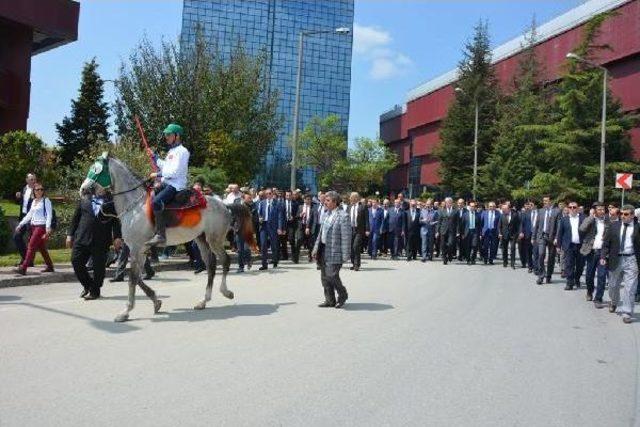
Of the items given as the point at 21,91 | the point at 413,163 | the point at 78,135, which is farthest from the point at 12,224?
the point at 413,163

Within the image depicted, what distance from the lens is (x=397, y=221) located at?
23.5 m

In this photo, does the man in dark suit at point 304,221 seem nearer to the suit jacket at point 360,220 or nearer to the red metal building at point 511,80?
the suit jacket at point 360,220

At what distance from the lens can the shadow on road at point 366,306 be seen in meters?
10.8

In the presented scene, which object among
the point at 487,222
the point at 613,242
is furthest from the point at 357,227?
the point at 613,242

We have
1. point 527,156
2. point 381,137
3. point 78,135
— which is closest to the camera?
point 527,156

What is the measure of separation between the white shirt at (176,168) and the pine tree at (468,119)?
3918 centimetres

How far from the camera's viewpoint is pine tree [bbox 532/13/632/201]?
3025cm

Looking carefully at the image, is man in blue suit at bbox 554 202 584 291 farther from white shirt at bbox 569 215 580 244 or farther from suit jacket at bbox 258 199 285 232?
suit jacket at bbox 258 199 285 232

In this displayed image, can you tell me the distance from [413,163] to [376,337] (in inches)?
2761

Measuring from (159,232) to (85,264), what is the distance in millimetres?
2165

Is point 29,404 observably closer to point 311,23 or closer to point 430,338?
point 430,338

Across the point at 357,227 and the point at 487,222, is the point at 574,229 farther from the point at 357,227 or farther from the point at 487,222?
the point at 487,222

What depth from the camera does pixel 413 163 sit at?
77.3m

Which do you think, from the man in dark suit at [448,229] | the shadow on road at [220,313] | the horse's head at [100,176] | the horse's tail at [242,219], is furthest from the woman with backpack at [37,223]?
the man in dark suit at [448,229]
